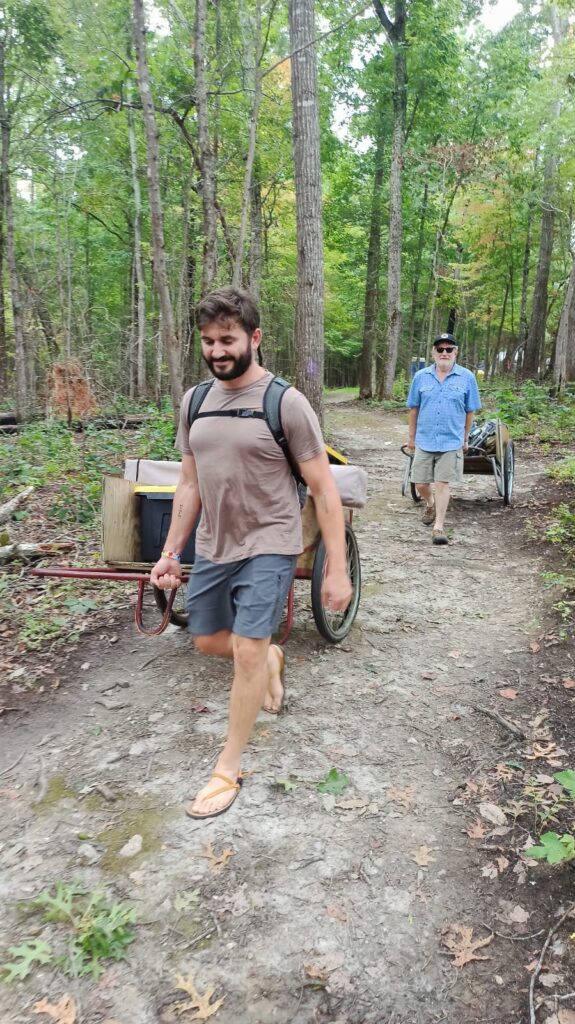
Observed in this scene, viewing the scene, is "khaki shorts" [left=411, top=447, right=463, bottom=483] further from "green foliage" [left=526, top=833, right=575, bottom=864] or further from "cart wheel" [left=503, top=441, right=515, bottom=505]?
"green foliage" [left=526, top=833, right=575, bottom=864]

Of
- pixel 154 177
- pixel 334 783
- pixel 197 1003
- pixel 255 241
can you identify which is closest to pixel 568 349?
pixel 255 241

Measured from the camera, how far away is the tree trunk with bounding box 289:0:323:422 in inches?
296

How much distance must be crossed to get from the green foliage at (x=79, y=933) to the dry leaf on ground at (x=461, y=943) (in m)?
1.07

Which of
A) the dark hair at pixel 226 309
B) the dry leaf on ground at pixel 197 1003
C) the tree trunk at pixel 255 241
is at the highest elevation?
the tree trunk at pixel 255 241

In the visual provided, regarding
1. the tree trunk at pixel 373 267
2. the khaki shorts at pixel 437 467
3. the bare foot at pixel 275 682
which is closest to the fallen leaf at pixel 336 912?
the bare foot at pixel 275 682

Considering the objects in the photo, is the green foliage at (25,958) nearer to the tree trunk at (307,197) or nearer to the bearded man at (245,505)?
the bearded man at (245,505)

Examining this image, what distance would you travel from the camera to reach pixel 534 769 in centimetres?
297

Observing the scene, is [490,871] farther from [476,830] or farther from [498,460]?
[498,460]

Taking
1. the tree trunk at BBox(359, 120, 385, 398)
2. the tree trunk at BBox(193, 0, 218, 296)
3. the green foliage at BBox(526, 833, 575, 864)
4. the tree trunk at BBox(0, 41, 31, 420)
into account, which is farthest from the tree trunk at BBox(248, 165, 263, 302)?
the green foliage at BBox(526, 833, 575, 864)

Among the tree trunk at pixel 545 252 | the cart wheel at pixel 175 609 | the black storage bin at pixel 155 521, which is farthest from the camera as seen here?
the tree trunk at pixel 545 252

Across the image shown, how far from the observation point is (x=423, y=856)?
2.44 metres

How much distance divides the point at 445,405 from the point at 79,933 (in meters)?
5.70

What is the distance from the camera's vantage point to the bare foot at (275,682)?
327cm

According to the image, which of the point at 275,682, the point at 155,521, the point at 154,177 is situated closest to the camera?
the point at 275,682
